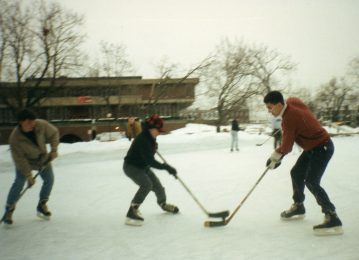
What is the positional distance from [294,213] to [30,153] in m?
3.93

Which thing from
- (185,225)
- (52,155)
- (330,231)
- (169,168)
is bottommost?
(185,225)

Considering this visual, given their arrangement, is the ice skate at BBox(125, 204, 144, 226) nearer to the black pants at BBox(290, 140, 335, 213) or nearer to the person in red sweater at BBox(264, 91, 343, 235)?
the person in red sweater at BBox(264, 91, 343, 235)

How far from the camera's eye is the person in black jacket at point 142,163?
15.6 feet

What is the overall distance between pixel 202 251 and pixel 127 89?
1494 inches

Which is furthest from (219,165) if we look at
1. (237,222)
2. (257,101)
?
(257,101)

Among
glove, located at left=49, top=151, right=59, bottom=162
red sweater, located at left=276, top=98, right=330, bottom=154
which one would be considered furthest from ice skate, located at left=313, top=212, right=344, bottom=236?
glove, located at left=49, top=151, right=59, bottom=162

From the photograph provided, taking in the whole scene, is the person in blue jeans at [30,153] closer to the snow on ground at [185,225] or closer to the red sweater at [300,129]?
the snow on ground at [185,225]

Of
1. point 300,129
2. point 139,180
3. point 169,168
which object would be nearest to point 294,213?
point 300,129

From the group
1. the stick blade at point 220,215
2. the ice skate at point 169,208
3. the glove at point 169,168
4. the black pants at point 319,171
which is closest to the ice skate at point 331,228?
the black pants at point 319,171

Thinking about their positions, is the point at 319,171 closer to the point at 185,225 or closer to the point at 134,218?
the point at 185,225

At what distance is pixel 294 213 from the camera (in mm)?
4727

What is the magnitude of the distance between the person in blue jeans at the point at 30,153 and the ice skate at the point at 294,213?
11.5 feet

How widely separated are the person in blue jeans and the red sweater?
338cm

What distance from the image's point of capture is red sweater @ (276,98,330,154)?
4121 mm
